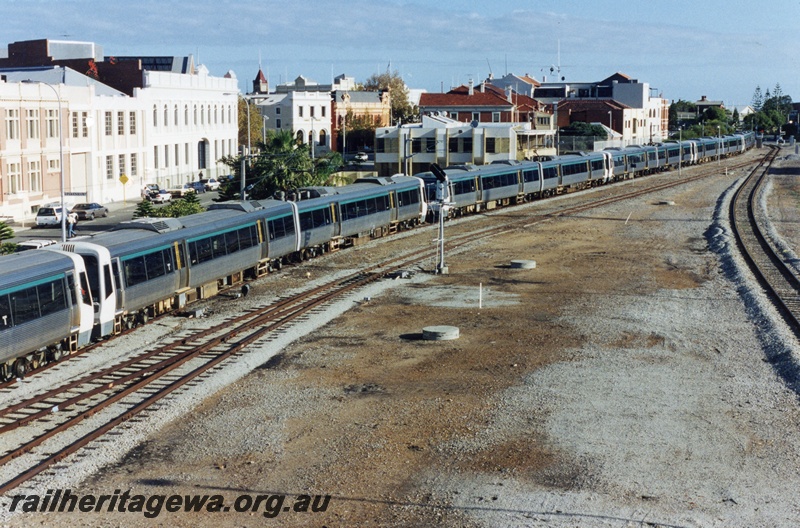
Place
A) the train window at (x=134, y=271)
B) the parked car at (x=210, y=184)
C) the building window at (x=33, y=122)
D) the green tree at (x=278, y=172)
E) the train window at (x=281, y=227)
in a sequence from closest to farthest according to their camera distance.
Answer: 1. the train window at (x=134, y=271)
2. the train window at (x=281, y=227)
3. the green tree at (x=278, y=172)
4. the building window at (x=33, y=122)
5. the parked car at (x=210, y=184)

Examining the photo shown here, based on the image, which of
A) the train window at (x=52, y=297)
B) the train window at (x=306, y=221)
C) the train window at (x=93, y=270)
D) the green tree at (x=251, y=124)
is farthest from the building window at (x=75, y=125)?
the train window at (x=52, y=297)

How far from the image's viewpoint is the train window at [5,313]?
21031 mm

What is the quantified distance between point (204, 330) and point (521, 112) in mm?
101370

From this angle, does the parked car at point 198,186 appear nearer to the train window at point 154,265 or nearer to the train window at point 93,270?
the train window at point 154,265

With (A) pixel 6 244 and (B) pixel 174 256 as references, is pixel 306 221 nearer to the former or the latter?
(B) pixel 174 256

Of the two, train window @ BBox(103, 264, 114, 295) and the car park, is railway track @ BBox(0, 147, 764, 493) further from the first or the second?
the car park

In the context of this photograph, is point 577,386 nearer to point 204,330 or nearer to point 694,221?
point 204,330

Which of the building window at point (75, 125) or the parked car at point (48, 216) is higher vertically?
the building window at point (75, 125)

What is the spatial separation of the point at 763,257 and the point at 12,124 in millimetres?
41264

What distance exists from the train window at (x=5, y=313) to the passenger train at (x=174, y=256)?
2cm

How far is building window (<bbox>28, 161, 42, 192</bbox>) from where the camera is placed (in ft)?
201

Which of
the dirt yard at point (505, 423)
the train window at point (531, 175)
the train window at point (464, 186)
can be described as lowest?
the dirt yard at point (505, 423)

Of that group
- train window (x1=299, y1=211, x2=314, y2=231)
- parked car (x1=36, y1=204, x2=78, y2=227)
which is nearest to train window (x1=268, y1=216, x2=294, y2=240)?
train window (x1=299, y1=211, x2=314, y2=231)

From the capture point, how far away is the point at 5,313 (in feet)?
69.4
